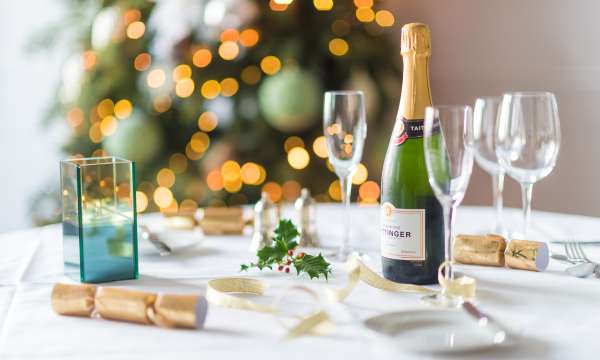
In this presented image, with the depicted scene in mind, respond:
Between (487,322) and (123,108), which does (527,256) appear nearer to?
(487,322)

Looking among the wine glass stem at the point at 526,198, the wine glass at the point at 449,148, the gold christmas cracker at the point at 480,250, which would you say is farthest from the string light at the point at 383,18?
the wine glass at the point at 449,148

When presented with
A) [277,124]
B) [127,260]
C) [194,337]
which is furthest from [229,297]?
[277,124]

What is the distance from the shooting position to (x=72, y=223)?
1.11 m

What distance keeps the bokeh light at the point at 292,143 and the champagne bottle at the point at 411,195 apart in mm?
1585

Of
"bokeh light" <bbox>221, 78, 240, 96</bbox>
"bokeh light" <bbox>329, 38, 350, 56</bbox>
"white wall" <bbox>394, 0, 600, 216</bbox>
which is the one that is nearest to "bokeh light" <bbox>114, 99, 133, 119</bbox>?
Answer: "bokeh light" <bbox>221, 78, 240, 96</bbox>

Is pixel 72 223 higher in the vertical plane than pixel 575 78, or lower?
lower

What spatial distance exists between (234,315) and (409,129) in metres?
0.39

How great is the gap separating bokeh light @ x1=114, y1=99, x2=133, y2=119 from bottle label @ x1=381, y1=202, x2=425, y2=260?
70.8 inches

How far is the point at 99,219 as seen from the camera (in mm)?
1108

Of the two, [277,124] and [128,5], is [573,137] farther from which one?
[128,5]

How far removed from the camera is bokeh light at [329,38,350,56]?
8.57 ft

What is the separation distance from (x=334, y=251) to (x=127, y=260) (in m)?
0.37

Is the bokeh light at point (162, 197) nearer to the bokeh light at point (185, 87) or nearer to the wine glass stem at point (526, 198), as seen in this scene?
the bokeh light at point (185, 87)

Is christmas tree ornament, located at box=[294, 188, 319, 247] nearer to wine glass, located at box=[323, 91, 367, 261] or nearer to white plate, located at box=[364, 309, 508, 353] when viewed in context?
wine glass, located at box=[323, 91, 367, 261]
